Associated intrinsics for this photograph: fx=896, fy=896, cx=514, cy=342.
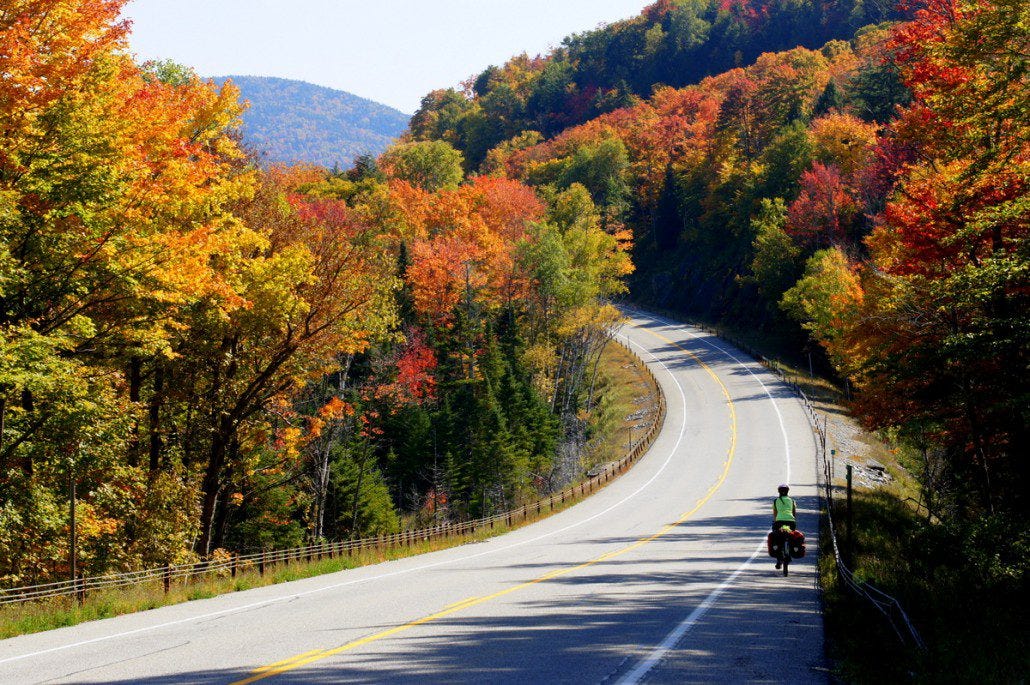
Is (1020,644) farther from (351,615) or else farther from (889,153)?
(889,153)

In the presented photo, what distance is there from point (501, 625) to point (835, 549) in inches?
288

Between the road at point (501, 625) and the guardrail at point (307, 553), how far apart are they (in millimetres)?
2441

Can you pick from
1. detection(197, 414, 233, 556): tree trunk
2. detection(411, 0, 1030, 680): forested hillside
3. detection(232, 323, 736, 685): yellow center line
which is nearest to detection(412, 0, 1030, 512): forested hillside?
detection(411, 0, 1030, 680): forested hillside

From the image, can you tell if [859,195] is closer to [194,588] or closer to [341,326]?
[341,326]

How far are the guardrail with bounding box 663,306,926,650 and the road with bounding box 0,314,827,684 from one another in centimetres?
78

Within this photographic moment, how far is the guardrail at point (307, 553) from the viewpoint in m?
15.8

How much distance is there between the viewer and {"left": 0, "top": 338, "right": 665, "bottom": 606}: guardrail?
15.8 m

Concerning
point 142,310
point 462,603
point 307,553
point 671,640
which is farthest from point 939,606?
point 307,553

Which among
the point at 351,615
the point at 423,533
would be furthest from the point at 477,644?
the point at 423,533

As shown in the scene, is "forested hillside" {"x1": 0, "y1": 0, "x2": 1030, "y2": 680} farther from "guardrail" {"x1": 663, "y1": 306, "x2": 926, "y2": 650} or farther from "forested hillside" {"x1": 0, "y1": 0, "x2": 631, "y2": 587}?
"guardrail" {"x1": 663, "y1": 306, "x2": 926, "y2": 650}

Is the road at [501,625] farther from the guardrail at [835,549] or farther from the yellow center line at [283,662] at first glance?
the guardrail at [835,549]

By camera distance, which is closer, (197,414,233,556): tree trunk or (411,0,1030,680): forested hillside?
(411,0,1030,680): forested hillside

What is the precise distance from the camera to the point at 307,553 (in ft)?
81.9

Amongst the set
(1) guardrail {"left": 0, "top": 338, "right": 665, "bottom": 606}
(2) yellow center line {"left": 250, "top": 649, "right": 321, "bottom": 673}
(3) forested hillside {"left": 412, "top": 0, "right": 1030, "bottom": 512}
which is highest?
(3) forested hillside {"left": 412, "top": 0, "right": 1030, "bottom": 512}
